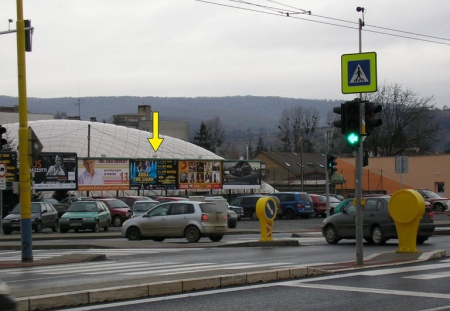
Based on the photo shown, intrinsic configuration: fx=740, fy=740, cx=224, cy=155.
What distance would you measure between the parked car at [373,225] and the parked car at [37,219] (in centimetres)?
1699

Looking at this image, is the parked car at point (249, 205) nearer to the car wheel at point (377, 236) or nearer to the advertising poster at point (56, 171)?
the advertising poster at point (56, 171)

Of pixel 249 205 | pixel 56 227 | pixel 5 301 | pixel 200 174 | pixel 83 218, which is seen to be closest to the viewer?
pixel 5 301

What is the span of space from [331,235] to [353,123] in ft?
35.0

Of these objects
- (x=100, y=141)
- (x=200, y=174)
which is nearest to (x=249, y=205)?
(x=200, y=174)

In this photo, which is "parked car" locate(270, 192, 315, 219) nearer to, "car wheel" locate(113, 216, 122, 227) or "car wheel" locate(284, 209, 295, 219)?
"car wheel" locate(284, 209, 295, 219)

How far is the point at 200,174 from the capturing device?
232 feet

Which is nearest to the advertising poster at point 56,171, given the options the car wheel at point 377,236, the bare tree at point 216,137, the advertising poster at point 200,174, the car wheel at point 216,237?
the advertising poster at point 200,174

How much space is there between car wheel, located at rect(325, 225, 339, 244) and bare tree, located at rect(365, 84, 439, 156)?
6305cm

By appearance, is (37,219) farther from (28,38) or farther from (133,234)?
(28,38)

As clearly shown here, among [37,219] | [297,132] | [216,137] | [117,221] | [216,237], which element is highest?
[216,137]

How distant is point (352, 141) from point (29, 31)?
9.09 metres

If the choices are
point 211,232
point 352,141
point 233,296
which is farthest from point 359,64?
point 211,232

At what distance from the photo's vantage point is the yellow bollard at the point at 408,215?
17.6 meters

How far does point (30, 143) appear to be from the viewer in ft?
63.3
